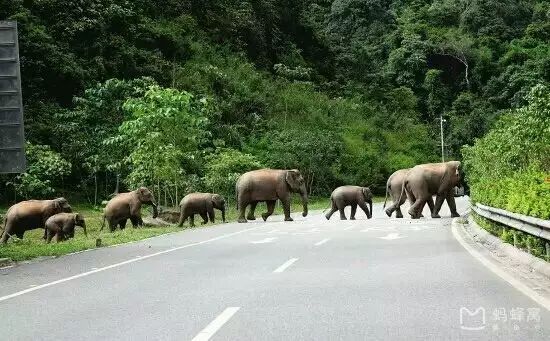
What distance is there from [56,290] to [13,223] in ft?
58.8

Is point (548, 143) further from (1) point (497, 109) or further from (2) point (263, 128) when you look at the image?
(1) point (497, 109)

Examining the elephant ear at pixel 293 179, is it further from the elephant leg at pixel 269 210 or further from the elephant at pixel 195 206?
the elephant at pixel 195 206

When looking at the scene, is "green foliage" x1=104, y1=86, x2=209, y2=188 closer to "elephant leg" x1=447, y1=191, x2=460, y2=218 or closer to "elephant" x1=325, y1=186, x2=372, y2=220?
"elephant" x1=325, y1=186, x2=372, y2=220

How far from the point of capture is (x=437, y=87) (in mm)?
84062

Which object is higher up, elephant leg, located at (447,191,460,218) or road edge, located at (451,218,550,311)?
road edge, located at (451,218,550,311)

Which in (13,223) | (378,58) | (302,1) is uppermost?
(302,1)

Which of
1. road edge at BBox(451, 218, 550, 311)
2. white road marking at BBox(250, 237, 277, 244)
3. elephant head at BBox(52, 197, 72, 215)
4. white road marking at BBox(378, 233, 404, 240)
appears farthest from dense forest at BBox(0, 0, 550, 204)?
road edge at BBox(451, 218, 550, 311)

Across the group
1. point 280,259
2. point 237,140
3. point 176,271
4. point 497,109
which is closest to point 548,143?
point 280,259

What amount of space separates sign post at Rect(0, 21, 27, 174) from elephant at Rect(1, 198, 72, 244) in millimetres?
10617

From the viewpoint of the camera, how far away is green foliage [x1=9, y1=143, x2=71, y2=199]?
122 ft

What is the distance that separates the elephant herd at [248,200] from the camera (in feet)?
87.9

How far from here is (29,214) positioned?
2698 cm

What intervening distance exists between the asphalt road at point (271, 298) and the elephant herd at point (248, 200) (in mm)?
12582

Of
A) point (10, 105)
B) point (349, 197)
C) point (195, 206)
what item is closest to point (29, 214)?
point (195, 206)
